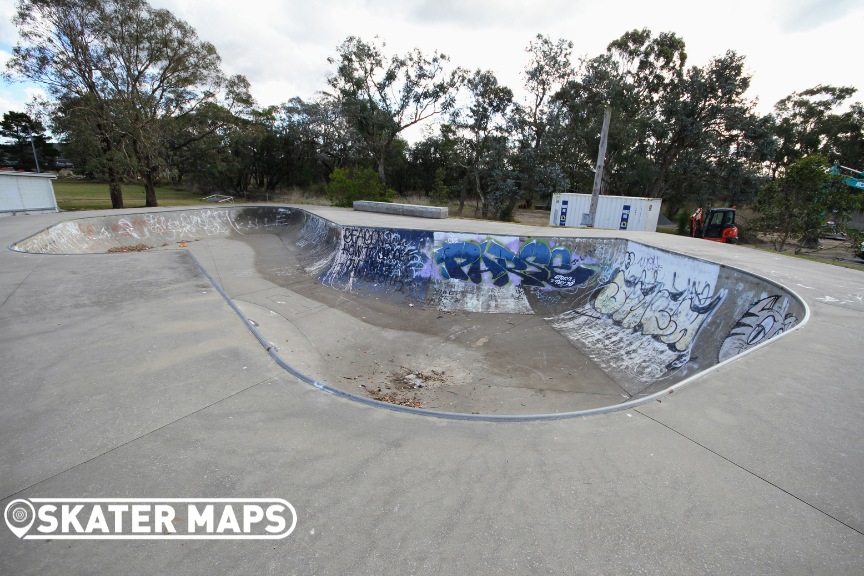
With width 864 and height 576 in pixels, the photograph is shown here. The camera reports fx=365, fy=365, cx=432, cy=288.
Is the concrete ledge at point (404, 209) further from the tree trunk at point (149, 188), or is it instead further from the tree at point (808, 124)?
the tree at point (808, 124)

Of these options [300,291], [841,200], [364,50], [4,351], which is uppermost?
[364,50]

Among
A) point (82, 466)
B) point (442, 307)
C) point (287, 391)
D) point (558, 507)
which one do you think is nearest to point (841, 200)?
point (442, 307)

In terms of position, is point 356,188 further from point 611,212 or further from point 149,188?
point 611,212

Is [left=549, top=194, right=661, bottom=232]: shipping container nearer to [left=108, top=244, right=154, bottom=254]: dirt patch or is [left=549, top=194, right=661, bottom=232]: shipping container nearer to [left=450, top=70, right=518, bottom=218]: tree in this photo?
[left=450, top=70, right=518, bottom=218]: tree

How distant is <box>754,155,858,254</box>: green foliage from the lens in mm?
13219

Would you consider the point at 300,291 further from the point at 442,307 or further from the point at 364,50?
the point at 364,50

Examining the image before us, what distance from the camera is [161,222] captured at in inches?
653

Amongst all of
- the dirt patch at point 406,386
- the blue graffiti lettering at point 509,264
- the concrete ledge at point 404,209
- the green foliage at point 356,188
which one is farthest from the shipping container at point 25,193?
the dirt patch at point 406,386

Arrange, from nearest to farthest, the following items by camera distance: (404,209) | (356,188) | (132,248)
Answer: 1. (132,248)
2. (404,209)
3. (356,188)

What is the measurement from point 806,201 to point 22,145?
92.2 meters

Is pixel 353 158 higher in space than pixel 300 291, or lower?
higher

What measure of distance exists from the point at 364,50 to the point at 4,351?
29937 mm

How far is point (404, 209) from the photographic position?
18.8 m

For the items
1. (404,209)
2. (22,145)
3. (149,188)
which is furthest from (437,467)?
(22,145)
